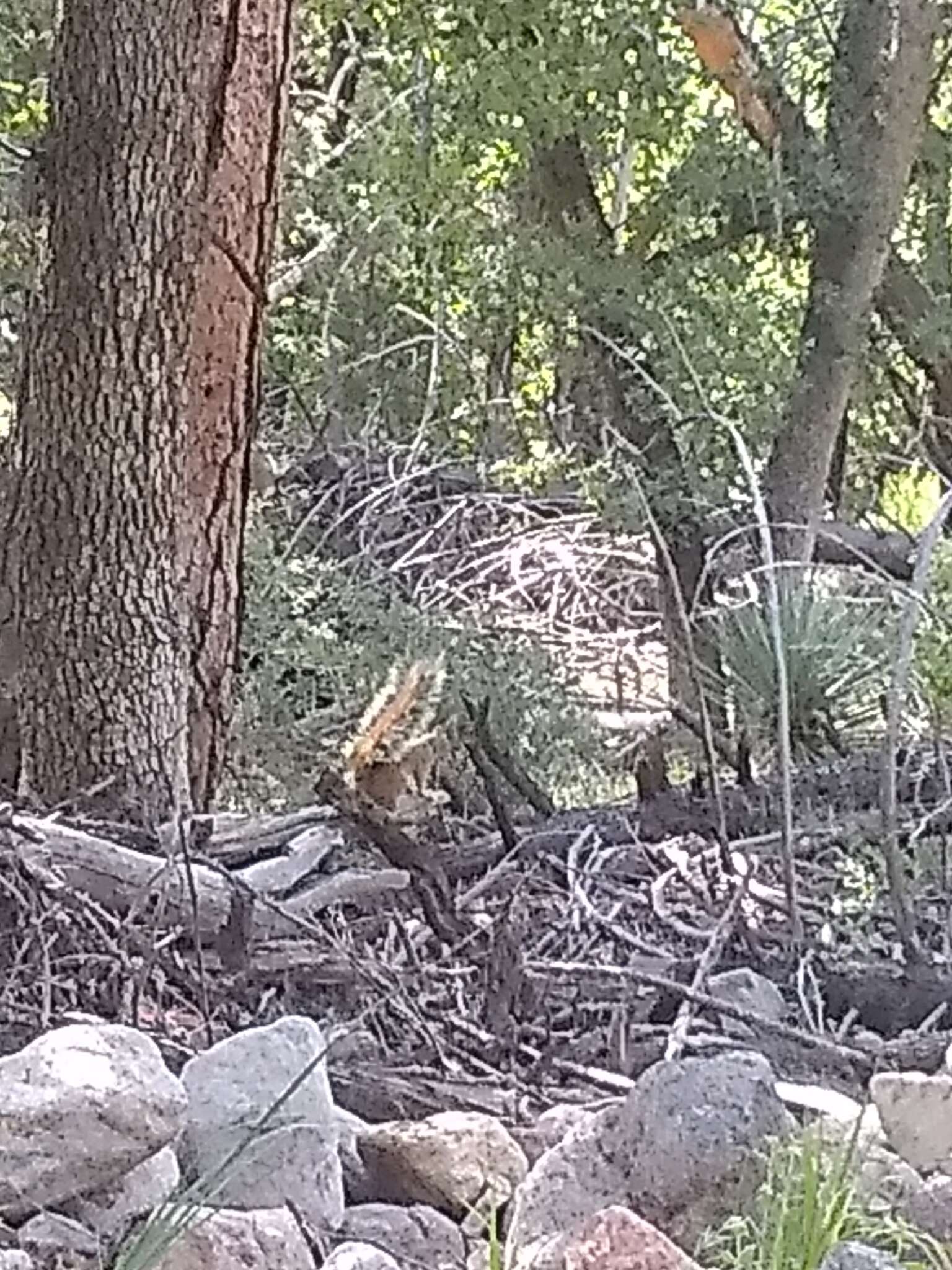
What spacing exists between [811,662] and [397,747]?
794 mm

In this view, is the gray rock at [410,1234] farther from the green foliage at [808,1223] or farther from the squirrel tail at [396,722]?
the squirrel tail at [396,722]

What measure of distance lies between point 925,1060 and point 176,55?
6.79 feet

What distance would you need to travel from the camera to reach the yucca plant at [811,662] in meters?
3.15

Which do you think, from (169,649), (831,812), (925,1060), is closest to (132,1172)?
(925,1060)

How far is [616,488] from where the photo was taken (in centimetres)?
659

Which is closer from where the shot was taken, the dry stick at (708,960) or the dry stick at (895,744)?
the dry stick at (708,960)

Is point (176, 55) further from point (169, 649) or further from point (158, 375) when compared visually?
point (169, 649)

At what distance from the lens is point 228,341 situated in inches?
146

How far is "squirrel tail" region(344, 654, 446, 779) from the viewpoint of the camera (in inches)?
103

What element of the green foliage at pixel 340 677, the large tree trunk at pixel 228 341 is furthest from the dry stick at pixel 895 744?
the green foliage at pixel 340 677

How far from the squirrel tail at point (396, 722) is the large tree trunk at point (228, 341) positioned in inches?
35.8

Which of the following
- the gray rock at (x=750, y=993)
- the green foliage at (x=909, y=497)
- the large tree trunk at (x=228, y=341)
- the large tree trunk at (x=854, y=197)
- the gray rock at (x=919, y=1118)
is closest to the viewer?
the gray rock at (x=919, y=1118)

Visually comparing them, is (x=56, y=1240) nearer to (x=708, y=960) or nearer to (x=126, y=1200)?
(x=126, y=1200)

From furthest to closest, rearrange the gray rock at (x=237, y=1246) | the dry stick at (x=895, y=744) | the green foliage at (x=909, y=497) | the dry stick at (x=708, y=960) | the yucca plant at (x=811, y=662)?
the green foliage at (x=909, y=497) < the yucca plant at (x=811, y=662) < the dry stick at (x=895, y=744) < the dry stick at (x=708, y=960) < the gray rock at (x=237, y=1246)
